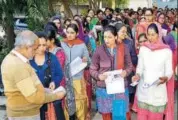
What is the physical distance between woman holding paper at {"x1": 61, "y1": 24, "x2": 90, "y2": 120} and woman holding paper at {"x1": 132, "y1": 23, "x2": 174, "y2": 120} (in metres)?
0.97

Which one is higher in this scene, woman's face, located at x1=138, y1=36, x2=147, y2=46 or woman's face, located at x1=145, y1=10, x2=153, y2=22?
woman's face, located at x1=145, y1=10, x2=153, y2=22

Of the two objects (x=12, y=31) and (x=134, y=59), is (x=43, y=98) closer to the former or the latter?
(x=134, y=59)

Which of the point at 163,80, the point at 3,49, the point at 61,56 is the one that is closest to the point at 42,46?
the point at 61,56

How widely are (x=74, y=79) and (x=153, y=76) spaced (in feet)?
4.68

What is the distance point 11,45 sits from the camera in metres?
8.54

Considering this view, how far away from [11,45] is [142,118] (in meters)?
4.50

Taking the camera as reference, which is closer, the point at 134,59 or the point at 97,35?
the point at 134,59

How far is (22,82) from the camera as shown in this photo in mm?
3447

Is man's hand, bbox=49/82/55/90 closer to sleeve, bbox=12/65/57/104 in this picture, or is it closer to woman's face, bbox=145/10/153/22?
Result: sleeve, bbox=12/65/57/104

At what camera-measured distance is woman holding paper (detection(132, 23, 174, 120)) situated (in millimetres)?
4559

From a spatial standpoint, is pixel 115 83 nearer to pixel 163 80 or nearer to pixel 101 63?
pixel 101 63

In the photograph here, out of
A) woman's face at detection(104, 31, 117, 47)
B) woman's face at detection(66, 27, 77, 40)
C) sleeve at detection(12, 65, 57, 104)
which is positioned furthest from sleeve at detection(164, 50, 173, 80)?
sleeve at detection(12, 65, 57, 104)

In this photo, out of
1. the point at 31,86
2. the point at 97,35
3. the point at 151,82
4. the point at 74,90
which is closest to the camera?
the point at 31,86

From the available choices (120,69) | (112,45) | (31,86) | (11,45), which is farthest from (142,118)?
(11,45)
